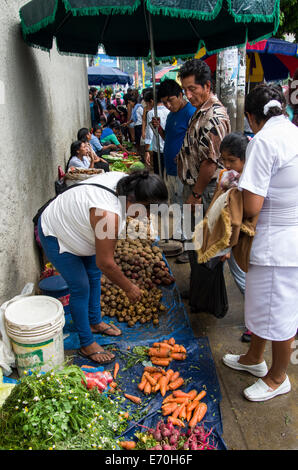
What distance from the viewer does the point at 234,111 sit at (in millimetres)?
5977

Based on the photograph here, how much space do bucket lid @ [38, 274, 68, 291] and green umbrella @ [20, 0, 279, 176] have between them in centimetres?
240

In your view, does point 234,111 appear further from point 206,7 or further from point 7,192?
point 7,192

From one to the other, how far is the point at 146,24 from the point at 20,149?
98.9 inches

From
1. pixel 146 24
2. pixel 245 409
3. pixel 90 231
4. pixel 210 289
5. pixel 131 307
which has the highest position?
pixel 146 24

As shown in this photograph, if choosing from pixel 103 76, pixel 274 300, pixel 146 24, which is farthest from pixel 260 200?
pixel 103 76

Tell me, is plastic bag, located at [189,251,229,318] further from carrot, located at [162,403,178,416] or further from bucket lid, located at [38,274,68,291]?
bucket lid, located at [38,274,68,291]

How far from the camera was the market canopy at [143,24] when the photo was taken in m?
2.96

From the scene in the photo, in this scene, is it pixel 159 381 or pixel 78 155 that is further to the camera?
pixel 78 155

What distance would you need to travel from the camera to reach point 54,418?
201cm

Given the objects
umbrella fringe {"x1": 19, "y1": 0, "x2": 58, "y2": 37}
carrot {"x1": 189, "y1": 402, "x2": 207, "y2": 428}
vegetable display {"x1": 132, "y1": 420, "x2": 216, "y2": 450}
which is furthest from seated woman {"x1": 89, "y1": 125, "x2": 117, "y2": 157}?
vegetable display {"x1": 132, "y1": 420, "x2": 216, "y2": 450}

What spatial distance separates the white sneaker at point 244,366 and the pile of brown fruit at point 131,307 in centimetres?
85

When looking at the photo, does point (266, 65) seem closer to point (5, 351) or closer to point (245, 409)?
point (245, 409)

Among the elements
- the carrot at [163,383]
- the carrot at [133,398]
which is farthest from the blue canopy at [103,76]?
the carrot at [133,398]

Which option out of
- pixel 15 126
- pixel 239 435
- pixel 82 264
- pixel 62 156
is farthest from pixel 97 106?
pixel 239 435
